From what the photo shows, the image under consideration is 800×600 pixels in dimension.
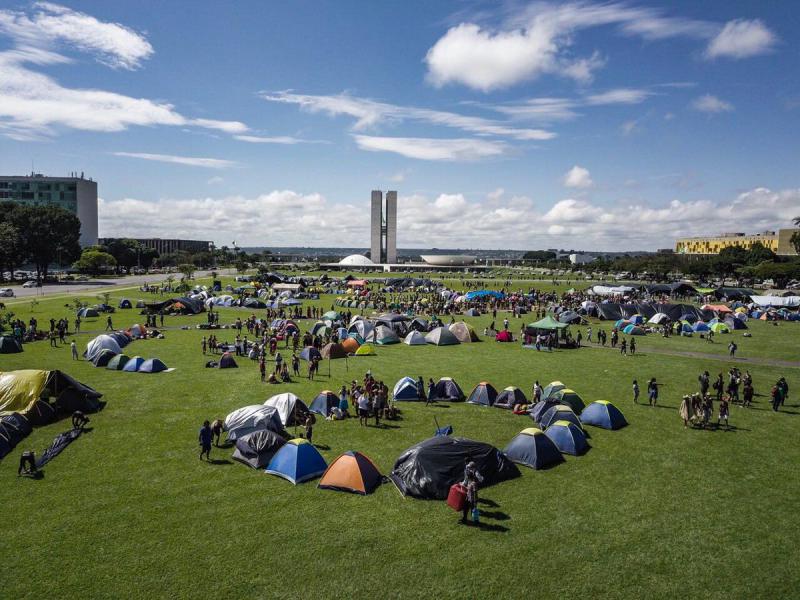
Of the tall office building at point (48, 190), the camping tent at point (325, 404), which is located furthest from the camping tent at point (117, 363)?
the tall office building at point (48, 190)

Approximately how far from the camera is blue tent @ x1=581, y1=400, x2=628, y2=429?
1792 centimetres

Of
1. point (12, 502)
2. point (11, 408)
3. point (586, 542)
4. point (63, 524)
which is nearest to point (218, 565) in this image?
point (63, 524)

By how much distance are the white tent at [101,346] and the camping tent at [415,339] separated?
17.1 metres

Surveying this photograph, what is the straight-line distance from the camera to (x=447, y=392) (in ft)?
70.2

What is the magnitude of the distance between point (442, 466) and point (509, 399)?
25.7ft

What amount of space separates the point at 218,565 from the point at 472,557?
16.1 ft

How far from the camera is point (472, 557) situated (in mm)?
10227

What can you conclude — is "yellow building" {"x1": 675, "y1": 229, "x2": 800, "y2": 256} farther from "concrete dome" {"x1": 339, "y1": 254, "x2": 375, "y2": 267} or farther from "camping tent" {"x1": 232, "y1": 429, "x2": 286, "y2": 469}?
"camping tent" {"x1": 232, "y1": 429, "x2": 286, "y2": 469}

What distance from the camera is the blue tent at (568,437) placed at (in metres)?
15.6

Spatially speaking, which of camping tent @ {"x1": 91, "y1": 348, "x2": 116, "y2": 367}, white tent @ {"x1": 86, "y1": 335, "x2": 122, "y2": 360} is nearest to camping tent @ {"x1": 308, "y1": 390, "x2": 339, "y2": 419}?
camping tent @ {"x1": 91, "y1": 348, "x2": 116, "y2": 367}

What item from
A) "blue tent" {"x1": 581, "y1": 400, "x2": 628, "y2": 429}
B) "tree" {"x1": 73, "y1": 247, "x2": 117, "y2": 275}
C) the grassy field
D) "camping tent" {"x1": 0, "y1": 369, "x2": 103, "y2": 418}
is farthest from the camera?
"tree" {"x1": 73, "y1": 247, "x2": 117, "y2": 275}

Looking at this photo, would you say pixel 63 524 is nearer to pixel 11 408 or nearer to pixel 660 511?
pixel 11 408

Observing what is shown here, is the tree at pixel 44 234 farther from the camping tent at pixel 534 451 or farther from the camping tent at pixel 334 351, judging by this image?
the camping tent at pixel 534 451

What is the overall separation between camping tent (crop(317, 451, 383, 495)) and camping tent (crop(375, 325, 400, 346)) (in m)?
→ 20.7
